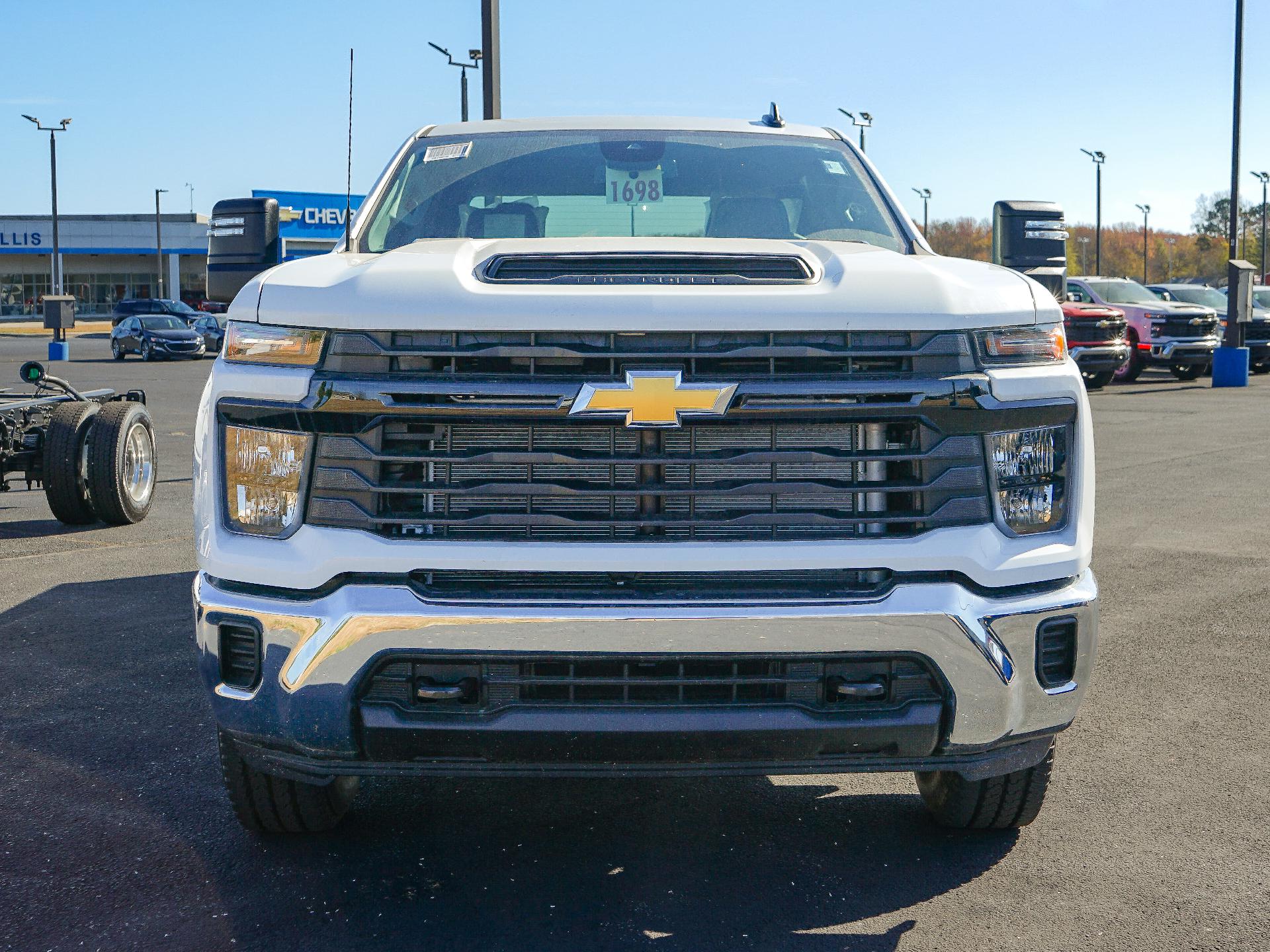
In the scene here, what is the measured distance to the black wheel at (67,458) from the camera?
8.74 meters

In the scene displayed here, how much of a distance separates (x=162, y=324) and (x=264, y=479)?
125ft

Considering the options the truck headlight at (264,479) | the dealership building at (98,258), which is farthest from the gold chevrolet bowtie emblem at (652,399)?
the dealership building at (98,258)

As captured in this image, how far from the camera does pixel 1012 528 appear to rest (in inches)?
122

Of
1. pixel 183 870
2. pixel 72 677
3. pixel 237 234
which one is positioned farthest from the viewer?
pixel 72 677

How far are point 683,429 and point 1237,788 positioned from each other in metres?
2.27

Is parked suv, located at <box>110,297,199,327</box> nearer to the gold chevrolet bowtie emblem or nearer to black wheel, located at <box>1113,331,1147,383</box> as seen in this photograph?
black wheel, located at <box>1113,331,1147,383</box>

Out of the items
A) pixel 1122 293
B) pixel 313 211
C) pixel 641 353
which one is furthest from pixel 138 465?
pixel 313 211

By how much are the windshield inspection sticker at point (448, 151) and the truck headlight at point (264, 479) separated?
1913 mm

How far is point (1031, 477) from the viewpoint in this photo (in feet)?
10.4

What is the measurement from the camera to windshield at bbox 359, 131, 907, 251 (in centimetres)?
446

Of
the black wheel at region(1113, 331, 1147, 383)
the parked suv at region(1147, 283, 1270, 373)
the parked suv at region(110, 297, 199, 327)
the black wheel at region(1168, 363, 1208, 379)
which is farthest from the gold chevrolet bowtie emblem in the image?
the parked suv at region(110, 297, 199, 327)

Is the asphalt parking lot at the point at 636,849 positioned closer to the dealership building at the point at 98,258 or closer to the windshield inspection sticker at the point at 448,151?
the windshield inspection sticker at the point at 448,151

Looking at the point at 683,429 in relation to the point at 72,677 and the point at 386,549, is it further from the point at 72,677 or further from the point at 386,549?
the point at 72,677

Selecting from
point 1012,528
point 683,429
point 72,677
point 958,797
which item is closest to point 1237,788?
point 958,797
